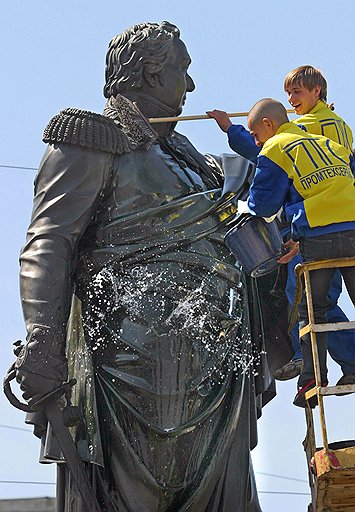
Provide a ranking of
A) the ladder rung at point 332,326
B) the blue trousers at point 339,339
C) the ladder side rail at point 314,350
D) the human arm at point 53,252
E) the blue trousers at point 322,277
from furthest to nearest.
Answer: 1. the human arm at point 53,252
2. the blue trousers at point 339,339
3. the blue trousers at point 322,277
4. the ladder rung at point 332,326
5. the ladder side rail at point 314,350

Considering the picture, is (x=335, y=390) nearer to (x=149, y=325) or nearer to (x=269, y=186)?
(x=269, y=186)

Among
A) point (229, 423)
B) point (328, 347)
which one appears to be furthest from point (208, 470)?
point (328, 347)

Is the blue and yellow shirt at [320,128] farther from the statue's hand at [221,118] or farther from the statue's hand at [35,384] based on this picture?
the statue's hand at [35,384]

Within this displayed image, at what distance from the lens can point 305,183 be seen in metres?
9.38

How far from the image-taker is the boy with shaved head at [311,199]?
9.27m

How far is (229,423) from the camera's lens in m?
10.1

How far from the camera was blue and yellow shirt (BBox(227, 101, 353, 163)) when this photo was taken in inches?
392

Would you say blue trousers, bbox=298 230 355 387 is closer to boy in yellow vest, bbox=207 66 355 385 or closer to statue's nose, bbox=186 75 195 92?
boy in yellow vest, bbox=207 66 355 385

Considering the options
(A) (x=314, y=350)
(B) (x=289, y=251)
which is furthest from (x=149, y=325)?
(A) (x=314, y=350)

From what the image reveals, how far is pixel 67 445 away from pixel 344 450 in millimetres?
1821

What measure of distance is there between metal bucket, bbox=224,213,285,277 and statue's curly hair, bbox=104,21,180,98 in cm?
122

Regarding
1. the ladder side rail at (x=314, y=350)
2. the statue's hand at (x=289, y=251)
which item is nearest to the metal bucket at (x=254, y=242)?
the statue's hand at (x=289, y=251)

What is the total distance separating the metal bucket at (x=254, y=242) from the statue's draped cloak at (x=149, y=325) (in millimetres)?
358

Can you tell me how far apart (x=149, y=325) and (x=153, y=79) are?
1.59m
